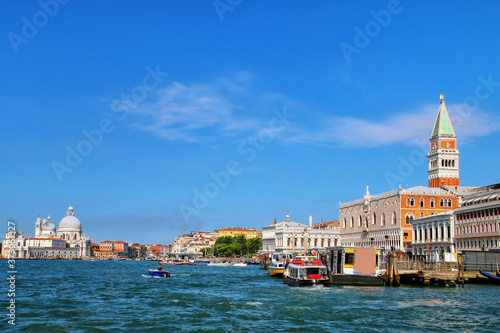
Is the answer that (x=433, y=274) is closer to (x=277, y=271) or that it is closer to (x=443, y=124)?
(x=277, y=271)

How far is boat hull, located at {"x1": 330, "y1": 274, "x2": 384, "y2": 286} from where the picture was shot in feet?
150

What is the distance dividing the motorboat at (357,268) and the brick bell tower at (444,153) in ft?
195

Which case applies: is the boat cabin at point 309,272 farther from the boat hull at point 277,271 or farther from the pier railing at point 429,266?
the boat hull at point 277,271

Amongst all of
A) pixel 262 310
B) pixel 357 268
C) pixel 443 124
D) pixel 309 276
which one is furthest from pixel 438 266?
pixel 443 124

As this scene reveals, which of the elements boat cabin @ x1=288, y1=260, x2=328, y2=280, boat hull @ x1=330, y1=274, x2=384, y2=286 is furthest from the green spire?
boat cabin @ x1=288, y1=260, x2=328, y2=280

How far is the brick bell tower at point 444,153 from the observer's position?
10150 centimetres

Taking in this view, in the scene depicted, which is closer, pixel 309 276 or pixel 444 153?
pixel 309 276

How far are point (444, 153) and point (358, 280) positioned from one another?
62.5 metres

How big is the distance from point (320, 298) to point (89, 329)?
15.9 meters

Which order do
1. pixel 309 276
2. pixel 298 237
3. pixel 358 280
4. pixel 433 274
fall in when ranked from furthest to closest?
pixel 298 237
pixel 433 274
pixel 358 280
pixel 309 276

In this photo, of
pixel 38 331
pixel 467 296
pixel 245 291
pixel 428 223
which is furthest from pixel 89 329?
pixel 428 223

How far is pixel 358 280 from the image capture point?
46.1 meters

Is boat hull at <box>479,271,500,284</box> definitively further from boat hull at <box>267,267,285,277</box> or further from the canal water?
boat hull at <box>267,267,285,277</box>

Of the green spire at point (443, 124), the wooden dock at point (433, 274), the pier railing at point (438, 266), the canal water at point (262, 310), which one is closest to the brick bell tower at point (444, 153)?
the green spire at point (443, 124)
